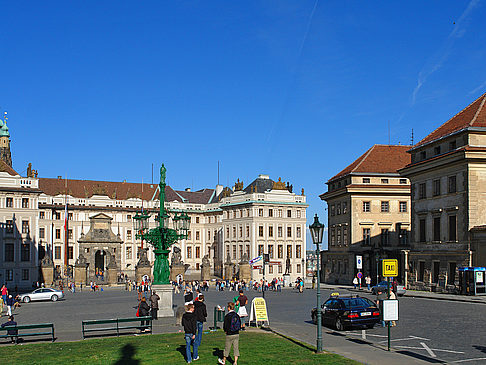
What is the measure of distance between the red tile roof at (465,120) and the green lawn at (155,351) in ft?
99.5

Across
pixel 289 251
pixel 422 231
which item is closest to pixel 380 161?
pixel 422 231

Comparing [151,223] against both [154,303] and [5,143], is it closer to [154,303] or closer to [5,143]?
[5,143]

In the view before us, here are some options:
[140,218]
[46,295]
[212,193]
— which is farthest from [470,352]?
[212,193]

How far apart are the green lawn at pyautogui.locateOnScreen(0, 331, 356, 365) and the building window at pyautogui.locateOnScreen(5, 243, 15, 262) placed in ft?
196

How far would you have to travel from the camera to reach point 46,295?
2061 inches

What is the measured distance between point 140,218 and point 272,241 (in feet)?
197

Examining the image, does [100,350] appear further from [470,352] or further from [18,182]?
[18,182]

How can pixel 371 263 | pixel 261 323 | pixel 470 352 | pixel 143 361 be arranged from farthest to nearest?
pixel 371 263 → pixel 261 323 → pixel 470 352 → pixel 143 361

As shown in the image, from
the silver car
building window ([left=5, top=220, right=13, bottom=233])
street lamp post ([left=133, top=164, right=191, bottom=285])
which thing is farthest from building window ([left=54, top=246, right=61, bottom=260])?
street lamp post ([left=133, top=164, right=191, bottom=285])

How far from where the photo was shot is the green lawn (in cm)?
1677

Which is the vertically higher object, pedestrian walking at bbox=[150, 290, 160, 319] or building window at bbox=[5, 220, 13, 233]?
building window at bbox=[5, 220, 13, 233]

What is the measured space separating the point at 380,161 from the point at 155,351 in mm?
55211

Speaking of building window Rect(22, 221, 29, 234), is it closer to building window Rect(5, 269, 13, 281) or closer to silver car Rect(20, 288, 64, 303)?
building window Rect(5, 269, 13, 281)

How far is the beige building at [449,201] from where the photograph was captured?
143ft
